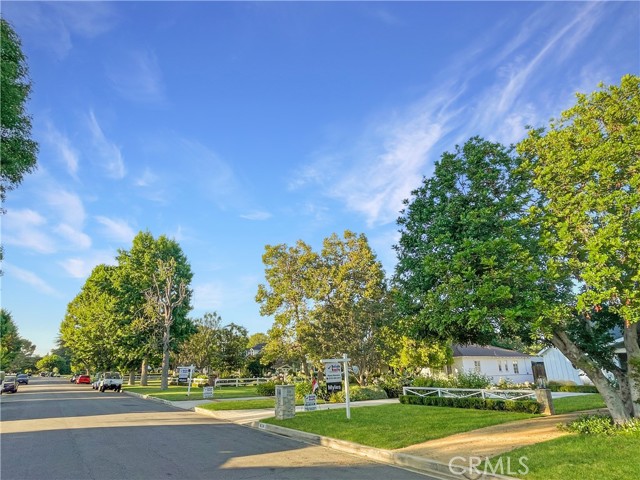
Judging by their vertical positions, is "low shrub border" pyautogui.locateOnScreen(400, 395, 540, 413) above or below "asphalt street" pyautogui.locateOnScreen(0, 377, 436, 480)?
above

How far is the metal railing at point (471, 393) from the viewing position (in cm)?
1855

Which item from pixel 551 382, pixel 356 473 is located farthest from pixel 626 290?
pixel 551 382

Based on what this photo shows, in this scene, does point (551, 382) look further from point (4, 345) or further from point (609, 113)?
point (4, 345)

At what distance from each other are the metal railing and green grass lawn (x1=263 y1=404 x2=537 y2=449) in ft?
10.8

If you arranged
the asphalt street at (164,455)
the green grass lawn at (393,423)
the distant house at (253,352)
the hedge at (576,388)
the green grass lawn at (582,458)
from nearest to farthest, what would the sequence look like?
the green grass lawn at (582,458)
the asphalt street at (164,455)
the green grass lawn at (393,423)
the hedge at (576,388)
the distant house at (253,352)

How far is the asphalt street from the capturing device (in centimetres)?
792

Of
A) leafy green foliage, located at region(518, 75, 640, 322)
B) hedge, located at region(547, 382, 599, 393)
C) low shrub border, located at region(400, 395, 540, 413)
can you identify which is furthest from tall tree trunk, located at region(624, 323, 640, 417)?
hedge, located at region(547, 382, 599, 393)

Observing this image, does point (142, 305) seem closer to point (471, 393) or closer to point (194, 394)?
point (194, 394)

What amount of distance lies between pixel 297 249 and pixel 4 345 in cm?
7574

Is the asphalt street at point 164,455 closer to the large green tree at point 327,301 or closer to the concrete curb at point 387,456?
the concrete curb at point 387,456

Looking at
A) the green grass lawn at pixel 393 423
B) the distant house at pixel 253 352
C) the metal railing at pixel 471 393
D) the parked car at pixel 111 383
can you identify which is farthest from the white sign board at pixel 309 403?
the distant house at pixel 253 352

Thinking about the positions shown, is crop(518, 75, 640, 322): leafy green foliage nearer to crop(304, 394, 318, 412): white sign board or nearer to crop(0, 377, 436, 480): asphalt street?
crop(0, 377, 436, 480): asphalt street

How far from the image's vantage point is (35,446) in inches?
421

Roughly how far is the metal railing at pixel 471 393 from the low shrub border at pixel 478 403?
632 mm
